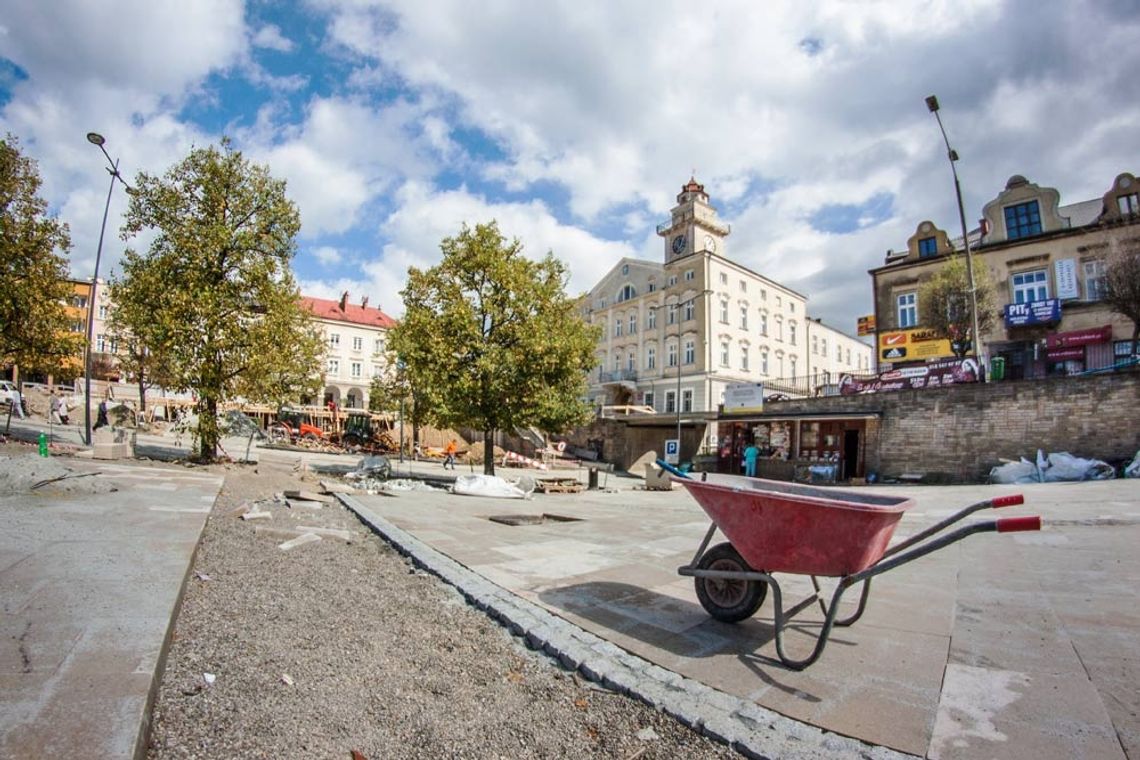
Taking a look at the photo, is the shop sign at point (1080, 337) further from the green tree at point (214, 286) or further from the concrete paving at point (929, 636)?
the green tree at point (214, 286)

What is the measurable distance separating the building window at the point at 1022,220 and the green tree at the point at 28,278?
40.5 metres

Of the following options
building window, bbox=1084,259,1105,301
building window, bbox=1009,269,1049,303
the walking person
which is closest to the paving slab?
the walking person

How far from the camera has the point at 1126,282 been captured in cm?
2020

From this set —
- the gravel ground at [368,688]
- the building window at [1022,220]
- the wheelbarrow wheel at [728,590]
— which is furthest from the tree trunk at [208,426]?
the building window at [1022,220]

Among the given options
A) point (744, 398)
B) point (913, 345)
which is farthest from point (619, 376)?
point (913, 345)

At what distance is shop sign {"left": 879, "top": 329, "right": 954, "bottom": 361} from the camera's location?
28.5m

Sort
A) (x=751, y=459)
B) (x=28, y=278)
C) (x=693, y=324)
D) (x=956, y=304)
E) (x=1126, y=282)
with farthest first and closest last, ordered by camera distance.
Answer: (x=693, y=324) → (x=751, y=459) → (x=956, y=304) → (x=1126, y=282) → (x=28, y=278)

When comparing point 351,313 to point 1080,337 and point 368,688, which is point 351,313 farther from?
point 368,688

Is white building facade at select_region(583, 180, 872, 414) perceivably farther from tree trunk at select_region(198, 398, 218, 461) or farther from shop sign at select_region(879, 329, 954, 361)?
tree trunk at select_region(198, 398, 218, 461)

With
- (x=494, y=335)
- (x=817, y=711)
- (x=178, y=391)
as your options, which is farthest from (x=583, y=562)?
(x=178, y=391)

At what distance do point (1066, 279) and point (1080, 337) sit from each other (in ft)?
10.5

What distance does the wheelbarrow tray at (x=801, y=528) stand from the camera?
10.6ft

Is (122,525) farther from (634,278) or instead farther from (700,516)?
(634,278)

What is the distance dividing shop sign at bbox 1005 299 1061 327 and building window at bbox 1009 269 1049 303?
90 cm
